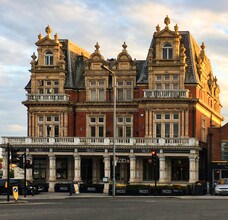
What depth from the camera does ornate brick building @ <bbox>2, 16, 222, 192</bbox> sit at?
65.6 m

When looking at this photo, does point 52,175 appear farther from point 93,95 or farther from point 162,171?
point 162,171

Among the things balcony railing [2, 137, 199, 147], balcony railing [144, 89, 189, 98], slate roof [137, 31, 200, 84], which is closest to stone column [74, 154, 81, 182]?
balcony railing [2, 137, 199, 147]

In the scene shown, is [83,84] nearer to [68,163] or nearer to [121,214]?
[68,163]

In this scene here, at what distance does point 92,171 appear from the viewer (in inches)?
2744

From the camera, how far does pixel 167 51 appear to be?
224 ft

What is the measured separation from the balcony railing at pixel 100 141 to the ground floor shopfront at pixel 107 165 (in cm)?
44

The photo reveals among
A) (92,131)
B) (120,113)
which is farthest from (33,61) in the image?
(120,113)

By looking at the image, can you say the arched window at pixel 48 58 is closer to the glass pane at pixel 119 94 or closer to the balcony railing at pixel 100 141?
the glass pane at pixel 119 94

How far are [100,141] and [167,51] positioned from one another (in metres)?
11.9

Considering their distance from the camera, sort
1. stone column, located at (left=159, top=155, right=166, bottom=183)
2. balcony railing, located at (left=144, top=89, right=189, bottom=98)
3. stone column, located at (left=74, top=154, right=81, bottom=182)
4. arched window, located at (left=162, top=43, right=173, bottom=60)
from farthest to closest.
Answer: arched window, located at (left=162, top=43, right=173, bottom=60), balcony railing, located at (left=144, top=89, right=189, bottom=98), stone column, located at (left=74, top=154, right=81, bottom=182), stone column, located at (left=159, top=155, right=166, bottom=183)

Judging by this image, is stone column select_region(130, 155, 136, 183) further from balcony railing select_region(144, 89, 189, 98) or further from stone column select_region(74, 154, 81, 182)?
balcony railing select_region(144, 89, 189, 98)

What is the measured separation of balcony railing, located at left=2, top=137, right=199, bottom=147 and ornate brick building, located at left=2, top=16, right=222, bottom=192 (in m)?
0.10

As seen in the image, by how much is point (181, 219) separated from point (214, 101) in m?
53.3

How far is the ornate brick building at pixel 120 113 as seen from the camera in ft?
215
